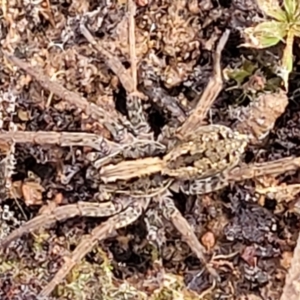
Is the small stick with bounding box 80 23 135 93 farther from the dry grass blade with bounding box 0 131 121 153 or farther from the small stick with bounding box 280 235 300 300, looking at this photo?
the small stick with bounding box 280 235 300 300

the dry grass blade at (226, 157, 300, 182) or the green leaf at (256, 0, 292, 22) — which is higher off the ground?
the green leaf at (256, 0, 292, 22)

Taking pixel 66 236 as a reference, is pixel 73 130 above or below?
above

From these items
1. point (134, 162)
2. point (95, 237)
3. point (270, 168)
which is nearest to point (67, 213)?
point (95, 237)

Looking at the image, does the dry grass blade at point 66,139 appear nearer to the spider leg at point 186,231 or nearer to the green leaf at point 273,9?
the spider leg at point 186,231

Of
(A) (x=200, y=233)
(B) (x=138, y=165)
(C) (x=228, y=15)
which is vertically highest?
(C) (x=228, y=15)

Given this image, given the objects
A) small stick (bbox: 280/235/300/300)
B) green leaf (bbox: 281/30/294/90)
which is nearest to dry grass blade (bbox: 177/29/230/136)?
green leaf (bbox: 281/30/294/90)

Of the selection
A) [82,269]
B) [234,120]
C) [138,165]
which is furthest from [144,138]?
[82,269]

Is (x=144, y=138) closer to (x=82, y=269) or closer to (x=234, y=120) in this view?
(x=234, y=120)

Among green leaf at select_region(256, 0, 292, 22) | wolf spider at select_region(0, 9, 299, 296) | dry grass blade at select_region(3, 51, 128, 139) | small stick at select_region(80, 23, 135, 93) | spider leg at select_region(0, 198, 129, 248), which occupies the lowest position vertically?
spider leg at select_region(0, 198, 129, 248)
